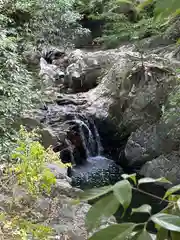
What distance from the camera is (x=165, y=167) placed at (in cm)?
585

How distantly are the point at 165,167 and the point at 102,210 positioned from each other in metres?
5.57

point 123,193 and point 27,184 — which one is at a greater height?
point 123,193

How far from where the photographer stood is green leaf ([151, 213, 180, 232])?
1.39 feet

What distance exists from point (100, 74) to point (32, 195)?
21.8 ft

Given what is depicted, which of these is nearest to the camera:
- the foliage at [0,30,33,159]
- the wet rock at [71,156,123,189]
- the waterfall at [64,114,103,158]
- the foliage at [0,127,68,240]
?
the foliage at [0,127,68,240]

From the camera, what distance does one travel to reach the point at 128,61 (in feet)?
23.0

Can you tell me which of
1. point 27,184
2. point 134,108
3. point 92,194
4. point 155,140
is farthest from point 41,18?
point 92,194

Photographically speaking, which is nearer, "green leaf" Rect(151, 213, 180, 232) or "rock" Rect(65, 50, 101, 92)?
"green leaf" Rect(151, 213, 180, 232)

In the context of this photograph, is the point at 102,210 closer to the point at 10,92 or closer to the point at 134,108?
the point at 10,92

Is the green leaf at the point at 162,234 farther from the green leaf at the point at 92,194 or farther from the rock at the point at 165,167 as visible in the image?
the rock at the point at 165,167

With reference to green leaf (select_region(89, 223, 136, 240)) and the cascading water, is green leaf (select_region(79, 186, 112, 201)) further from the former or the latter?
the cascading water

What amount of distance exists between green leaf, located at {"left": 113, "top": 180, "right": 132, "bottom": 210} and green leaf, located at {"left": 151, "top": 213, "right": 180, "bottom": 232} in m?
0.04

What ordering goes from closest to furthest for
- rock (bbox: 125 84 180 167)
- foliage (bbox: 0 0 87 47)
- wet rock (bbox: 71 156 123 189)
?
foliage (bbox: 0 0 87 47) → rock (bbox: 125 84 180 167) → wet rock (bbox: 71 156 123 189)

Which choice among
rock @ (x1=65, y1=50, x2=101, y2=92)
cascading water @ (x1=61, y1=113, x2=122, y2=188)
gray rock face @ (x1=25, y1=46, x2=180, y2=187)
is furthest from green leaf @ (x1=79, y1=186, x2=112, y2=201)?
rock @ (x1=65, y1=50, x2=101, y2=92)
